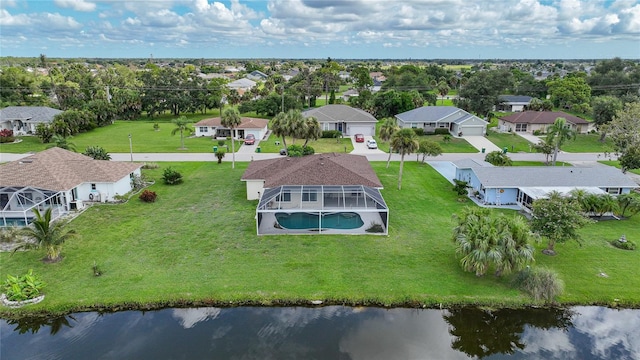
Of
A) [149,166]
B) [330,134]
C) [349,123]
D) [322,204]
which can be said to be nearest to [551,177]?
[322,204]

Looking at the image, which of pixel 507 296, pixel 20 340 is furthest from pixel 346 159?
pixel 20 340

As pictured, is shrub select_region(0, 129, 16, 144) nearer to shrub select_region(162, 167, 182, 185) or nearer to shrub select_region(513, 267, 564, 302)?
shrub select_region(162, 167, 182, 185)

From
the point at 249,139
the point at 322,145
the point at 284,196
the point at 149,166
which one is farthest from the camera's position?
the point at 249,139

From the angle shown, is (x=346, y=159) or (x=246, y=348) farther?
(x=346, y=159)

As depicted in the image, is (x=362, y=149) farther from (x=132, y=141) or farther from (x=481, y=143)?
(x=132, y=141)

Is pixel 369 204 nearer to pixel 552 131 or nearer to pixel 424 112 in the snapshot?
pixel 552 131

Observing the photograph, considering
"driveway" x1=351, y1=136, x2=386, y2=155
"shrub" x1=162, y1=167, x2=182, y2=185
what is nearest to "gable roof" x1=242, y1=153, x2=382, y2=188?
"shrub" x1=162, y1=167, x2=182, y2=185
